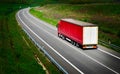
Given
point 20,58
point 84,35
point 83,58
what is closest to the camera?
point 20,58

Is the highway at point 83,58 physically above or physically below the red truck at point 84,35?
below

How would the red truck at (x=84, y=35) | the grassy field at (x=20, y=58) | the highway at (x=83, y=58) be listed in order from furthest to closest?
1. the red truck at (x=84, y=35)
2. the highway at (x=83, y=58)
3. the grassy field at (x=20, y=58)

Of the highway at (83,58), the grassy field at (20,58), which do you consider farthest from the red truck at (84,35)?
the grassy field at (20,58)

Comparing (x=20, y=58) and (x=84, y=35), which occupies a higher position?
(x=84, y=35)

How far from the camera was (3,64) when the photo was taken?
26.3 m

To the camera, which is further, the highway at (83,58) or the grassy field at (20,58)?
the highway at (83,58)

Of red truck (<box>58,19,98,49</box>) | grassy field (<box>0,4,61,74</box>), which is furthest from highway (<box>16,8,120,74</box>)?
grassy field (<box>0,4,61,74</box>)

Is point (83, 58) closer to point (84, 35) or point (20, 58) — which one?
point (84, 35)

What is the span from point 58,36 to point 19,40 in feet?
25.5

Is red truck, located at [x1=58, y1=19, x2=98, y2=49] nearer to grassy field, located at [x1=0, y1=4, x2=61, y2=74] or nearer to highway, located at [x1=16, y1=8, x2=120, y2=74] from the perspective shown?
highway, located at [x1=16, y1=8, x2=120, y2=74]

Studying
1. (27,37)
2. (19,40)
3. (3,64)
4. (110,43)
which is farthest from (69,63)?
(27,37)

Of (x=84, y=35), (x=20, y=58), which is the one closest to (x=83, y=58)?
(x=84, y=35)

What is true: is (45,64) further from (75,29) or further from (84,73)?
(75,29)

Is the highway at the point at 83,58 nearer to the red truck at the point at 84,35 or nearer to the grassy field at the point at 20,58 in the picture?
the red truck at the point at 84,35
